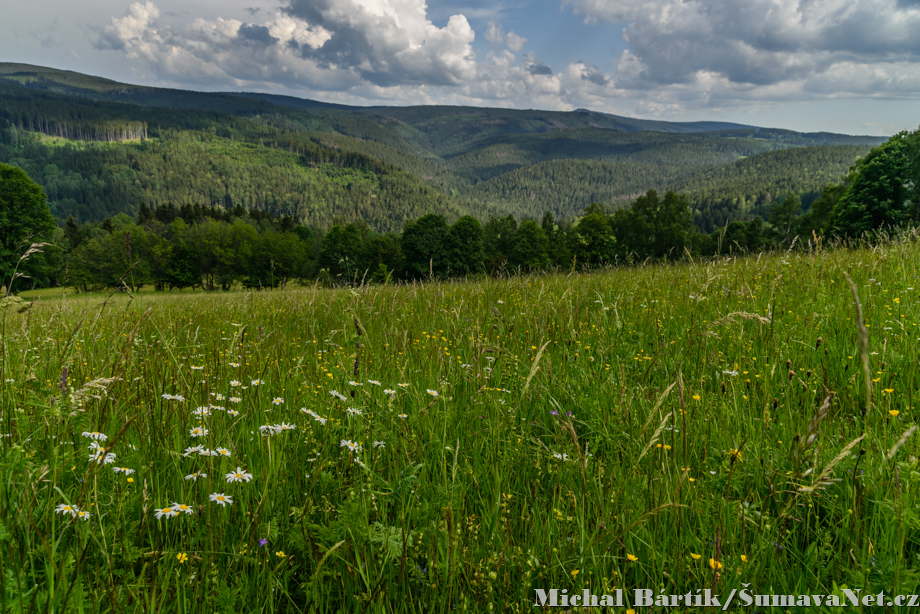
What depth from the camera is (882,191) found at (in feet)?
120

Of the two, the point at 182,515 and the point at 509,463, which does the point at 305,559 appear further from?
the point at 509,463

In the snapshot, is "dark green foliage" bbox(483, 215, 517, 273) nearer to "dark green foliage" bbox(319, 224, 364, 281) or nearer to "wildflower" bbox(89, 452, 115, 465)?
"dark green foliage" bbox(319, 224, 364, 281)

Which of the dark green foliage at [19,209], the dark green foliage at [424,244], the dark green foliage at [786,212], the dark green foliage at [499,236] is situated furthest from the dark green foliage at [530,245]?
the dark green foliage at [19,209]

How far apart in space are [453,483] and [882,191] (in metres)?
51.5

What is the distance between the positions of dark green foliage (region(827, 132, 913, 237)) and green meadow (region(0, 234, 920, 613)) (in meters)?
44.3

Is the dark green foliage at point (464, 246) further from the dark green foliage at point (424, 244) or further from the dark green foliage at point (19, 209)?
the dark green foliage at point (19, 209)

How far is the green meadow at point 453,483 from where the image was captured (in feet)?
4.65

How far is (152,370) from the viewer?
3.25 m

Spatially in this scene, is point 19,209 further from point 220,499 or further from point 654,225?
point 654,225

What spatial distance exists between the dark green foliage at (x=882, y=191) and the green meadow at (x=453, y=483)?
44293mm

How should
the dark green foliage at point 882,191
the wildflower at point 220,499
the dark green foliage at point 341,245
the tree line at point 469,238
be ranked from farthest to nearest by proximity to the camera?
the dark green foliage at point 341,245 < the tree line at point 469,238 < the dark green foliage at point 882,191 < the wildflower at point 220,499

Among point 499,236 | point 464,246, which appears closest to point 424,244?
point 464,246

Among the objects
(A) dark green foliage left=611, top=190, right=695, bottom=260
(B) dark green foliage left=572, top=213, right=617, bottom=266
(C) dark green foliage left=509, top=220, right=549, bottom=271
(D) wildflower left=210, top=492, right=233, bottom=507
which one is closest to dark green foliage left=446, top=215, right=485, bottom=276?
(C) dark green foliage left=509, top=220, right=549, bottom=271

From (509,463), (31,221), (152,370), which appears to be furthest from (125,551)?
(31,221)
